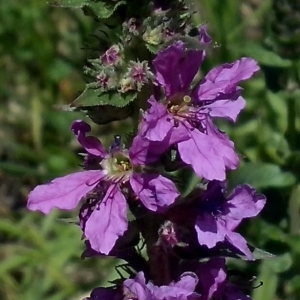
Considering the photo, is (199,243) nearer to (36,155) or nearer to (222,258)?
(222,258)

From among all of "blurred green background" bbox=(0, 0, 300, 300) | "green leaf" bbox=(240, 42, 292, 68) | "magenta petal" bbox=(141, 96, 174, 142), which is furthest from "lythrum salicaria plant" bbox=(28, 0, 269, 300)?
"green leaf" bbox=(240, 42, 292, 68)

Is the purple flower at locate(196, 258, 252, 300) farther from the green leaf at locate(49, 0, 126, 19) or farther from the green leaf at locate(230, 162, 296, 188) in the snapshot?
the green leaf at locate(230, 162, 296, 188)

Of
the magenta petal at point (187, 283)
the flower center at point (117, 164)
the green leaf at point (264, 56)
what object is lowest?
the green leaf at point (264, 56)

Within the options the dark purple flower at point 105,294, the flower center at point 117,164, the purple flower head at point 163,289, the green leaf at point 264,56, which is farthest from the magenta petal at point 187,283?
the green leaf at point 264,56

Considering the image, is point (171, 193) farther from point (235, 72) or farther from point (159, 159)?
point (235, 72)

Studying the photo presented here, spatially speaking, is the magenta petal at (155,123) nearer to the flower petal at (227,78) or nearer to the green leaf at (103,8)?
the flower petal at (227,78)

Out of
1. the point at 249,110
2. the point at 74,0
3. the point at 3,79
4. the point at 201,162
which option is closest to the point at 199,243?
the point at 201,162
